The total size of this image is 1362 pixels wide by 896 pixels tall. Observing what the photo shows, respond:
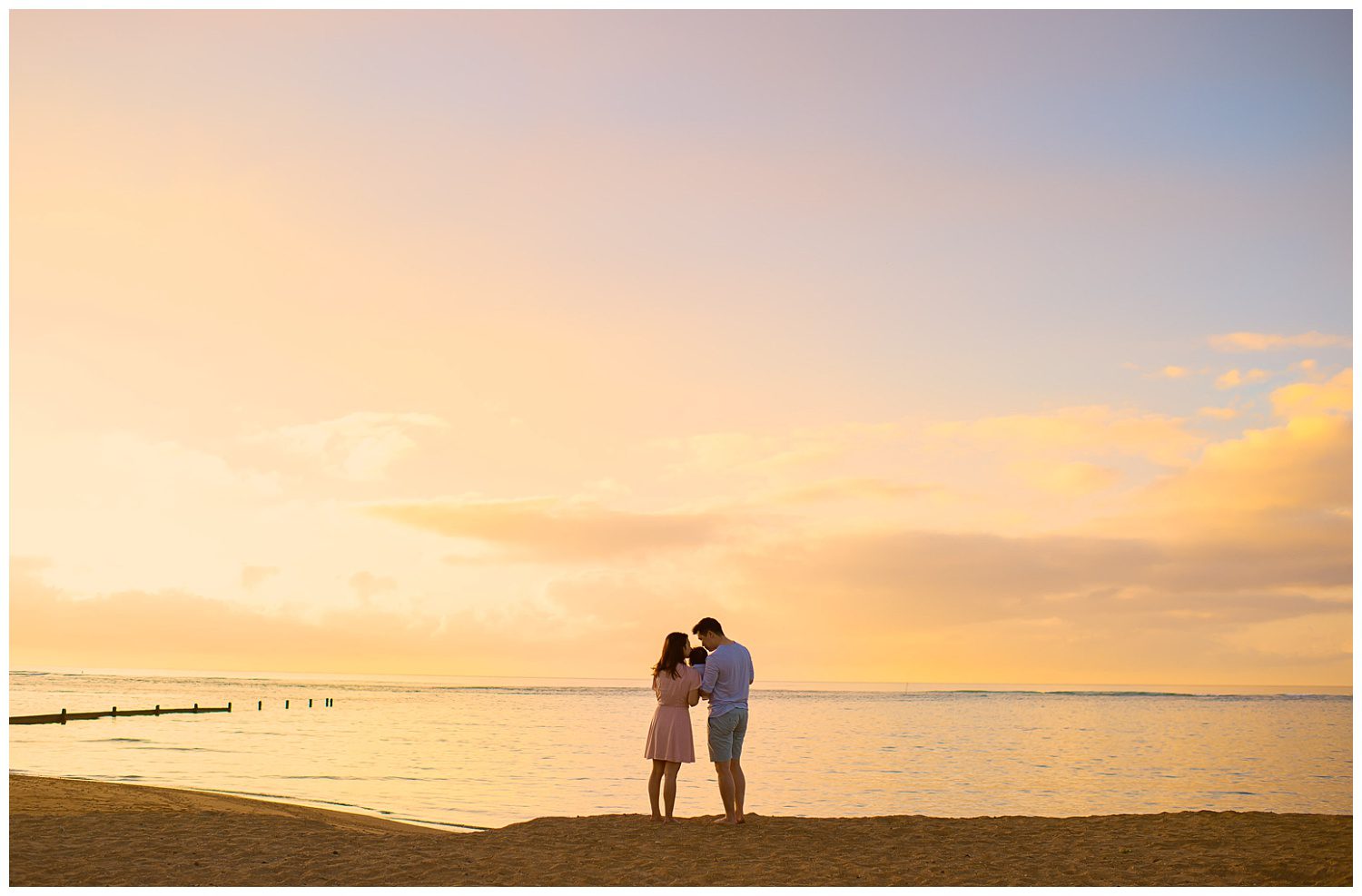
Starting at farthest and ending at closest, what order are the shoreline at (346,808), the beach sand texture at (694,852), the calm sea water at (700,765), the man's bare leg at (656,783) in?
the calm sea water at (700,765) < the shoreline at (346,808) < the man's bare leg at (656,783) < the beach sand texture at (694,852)

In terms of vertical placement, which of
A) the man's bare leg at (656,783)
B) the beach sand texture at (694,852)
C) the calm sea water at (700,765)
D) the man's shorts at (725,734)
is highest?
the man's shorts at (725,734)

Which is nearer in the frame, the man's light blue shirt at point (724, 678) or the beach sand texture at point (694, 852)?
the beach sand texture at point (694, 852)

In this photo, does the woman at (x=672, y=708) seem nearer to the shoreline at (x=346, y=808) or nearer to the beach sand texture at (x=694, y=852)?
the beach sand texture at (x=694, y=852)

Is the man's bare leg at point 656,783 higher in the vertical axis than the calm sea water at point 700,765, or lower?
higher

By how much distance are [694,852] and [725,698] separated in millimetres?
1643

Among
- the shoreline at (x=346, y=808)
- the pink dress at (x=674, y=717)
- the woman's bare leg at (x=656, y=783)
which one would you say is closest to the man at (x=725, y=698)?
the pink dress at (x=674, y=717)

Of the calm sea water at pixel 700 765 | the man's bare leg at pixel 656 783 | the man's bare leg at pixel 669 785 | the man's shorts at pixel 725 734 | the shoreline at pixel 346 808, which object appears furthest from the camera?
the calm sea water at pixel 700 765

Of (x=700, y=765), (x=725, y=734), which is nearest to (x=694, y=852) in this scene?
(x=725, y=734)

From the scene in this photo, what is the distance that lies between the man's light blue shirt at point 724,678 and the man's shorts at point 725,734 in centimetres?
6

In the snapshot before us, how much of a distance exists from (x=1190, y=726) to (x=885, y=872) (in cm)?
5578

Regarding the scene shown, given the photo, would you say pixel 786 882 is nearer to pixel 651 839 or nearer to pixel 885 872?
pixel 885 872

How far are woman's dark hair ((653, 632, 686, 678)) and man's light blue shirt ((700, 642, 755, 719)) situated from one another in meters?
0.28

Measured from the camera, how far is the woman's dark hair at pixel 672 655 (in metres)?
10.9

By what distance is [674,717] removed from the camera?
10.9 meters
